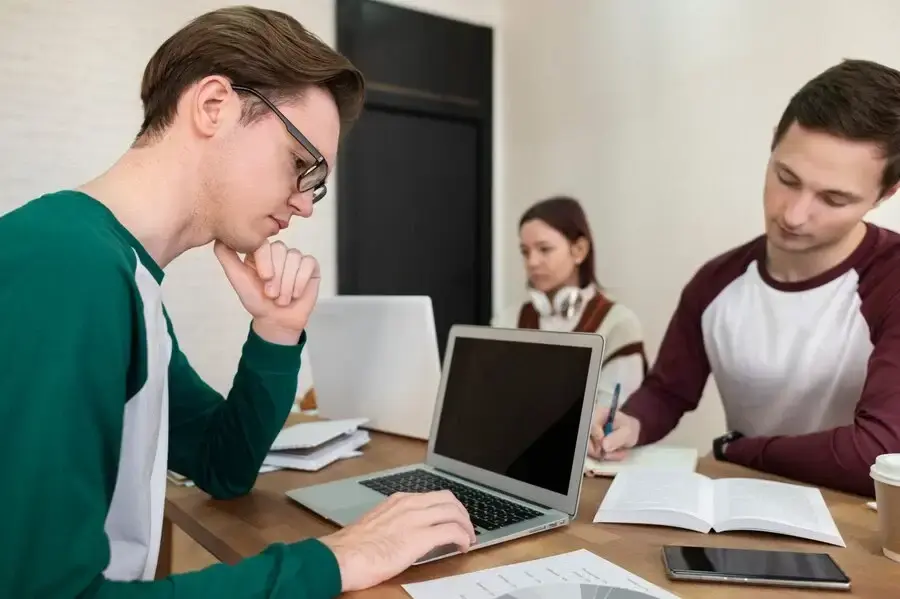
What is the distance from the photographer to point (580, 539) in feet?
2.90

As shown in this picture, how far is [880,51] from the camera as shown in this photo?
89.7 inches

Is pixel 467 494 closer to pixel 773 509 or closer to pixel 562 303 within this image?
pixel 773 509

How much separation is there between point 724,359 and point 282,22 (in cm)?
117

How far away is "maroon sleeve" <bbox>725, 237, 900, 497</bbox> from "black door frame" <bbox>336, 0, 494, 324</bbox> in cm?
210

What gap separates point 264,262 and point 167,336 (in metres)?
0.24

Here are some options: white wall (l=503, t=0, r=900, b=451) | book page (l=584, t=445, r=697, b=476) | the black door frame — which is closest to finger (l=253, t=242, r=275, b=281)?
book page (l=584, t=445, r=697, b=476)

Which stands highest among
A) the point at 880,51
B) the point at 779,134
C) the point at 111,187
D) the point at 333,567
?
the point at 880,51

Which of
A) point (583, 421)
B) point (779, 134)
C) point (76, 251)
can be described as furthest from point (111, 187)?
point (779, 134)

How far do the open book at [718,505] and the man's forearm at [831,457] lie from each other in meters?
0.06

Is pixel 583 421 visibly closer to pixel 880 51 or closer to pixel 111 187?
pixel 111 187

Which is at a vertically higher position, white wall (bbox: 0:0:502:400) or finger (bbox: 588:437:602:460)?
white wall (bbox: 0:0:502:400)

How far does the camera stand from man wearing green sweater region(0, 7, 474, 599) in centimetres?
58

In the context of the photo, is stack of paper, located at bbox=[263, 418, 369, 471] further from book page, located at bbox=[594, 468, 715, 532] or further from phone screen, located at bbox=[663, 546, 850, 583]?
phone screen, located at bbox=[663, 546, 850, 583]

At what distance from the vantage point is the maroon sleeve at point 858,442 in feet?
3.59
